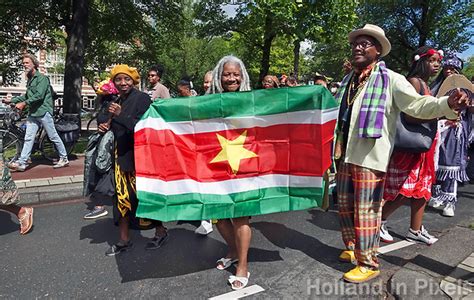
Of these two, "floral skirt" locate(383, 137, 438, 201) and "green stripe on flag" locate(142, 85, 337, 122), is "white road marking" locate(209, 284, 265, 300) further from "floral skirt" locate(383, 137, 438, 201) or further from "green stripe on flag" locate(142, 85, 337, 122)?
"floral skirt" locate(383, 137, 438, 201)

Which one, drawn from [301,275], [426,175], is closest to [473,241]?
[426,175]

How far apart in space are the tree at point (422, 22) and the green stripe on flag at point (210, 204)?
19.7 metres

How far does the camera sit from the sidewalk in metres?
5.37

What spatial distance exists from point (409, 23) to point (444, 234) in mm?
21864

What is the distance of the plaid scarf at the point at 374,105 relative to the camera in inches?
106

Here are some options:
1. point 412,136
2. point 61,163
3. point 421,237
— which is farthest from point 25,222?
point 421,237

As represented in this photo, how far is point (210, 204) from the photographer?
286 cm

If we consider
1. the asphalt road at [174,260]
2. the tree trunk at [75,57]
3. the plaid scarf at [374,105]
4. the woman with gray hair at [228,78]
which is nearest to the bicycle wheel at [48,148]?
the tree trunk at [75,57]

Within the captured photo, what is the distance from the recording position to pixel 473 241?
3695 mm

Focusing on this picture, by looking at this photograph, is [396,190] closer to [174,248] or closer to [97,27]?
[174,248]

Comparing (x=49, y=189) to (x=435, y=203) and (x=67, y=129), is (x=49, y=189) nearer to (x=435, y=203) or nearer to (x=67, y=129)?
(x=67, y=129)

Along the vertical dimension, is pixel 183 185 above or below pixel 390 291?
above

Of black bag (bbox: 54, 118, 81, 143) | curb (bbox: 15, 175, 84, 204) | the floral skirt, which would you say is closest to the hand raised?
the floral skirt

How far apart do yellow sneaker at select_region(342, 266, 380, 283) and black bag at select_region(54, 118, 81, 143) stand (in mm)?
6272
